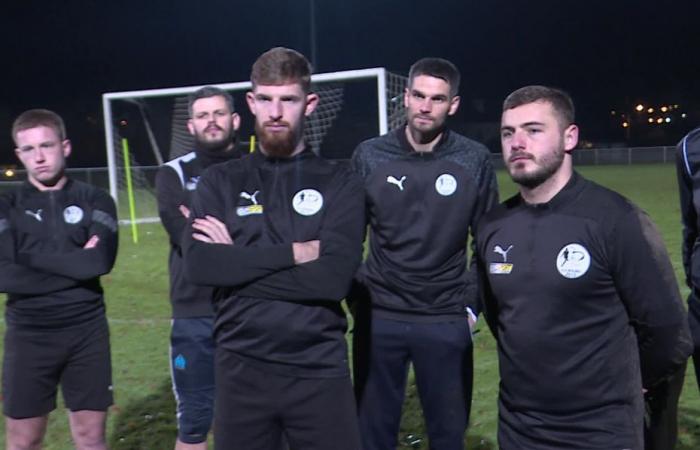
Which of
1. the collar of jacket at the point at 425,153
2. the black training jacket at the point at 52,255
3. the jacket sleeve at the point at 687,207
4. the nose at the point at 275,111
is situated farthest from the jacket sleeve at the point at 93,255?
the jacket sleeve at the point at 687,207

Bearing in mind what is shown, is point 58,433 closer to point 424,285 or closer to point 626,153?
point 424,285

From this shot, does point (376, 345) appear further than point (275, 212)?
Yes

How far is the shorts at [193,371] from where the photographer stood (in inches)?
135

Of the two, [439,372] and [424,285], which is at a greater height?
[424,285]

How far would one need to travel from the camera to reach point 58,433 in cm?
439

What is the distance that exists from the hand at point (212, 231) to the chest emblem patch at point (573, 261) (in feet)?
3.78

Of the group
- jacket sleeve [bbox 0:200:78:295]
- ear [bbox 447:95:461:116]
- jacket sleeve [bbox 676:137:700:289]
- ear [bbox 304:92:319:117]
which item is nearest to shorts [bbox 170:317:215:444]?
jacket sleeve [bbox 0:200:78:295]

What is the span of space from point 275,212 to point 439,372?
1237 mm

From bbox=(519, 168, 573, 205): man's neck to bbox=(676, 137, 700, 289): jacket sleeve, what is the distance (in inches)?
28.2

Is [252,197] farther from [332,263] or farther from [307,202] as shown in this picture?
[332,263]

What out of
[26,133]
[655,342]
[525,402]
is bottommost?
[525,402]

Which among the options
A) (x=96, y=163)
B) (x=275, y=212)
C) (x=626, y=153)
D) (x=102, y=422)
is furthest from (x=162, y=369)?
(x=626, y=153)

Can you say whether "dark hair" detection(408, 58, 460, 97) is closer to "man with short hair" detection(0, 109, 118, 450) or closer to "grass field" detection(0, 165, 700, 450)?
"man with short hair" detection(0, 109, 118, 450)

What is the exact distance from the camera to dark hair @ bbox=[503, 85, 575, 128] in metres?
2.33
